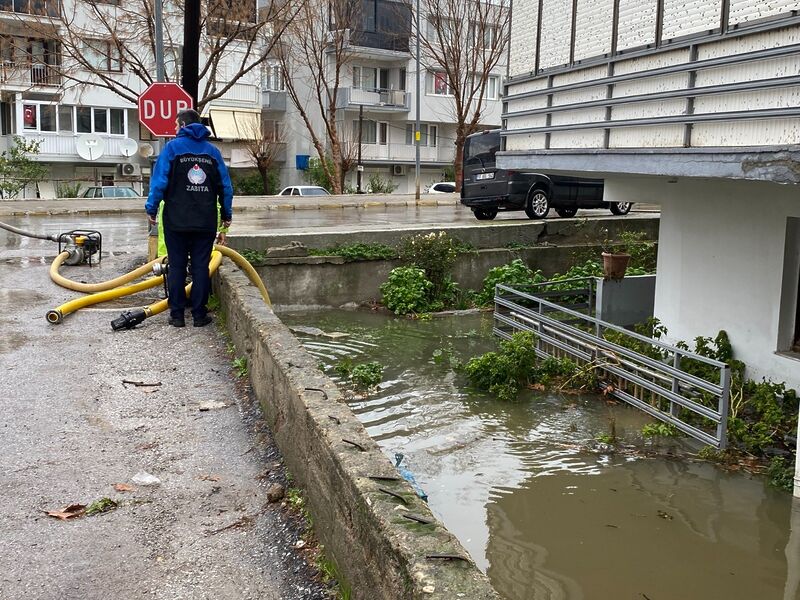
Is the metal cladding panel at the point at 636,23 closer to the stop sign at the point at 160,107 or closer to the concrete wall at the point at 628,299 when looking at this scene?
the concrete wall at the point at 628,299

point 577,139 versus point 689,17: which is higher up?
point 689,17

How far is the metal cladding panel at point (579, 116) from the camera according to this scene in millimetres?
10305

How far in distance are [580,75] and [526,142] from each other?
1.61m

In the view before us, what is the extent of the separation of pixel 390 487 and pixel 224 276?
600 cm

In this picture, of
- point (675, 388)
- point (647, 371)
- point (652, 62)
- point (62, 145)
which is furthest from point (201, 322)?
point (62, 145)

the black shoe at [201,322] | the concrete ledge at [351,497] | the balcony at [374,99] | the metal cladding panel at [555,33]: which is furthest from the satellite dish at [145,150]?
the concrete ledge at [351,497]

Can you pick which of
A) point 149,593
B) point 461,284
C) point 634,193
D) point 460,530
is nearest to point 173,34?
point 461,284

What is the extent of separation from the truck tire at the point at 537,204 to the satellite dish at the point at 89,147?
27.1m

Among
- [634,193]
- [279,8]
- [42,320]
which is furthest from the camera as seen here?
[279,8]

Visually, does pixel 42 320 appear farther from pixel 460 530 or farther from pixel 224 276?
pixel 460 530

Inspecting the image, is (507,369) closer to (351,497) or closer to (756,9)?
(756,9)

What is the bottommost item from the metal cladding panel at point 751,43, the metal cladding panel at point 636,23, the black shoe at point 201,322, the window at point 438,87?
the black shoe at point 201,322

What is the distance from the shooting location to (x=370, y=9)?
148ft

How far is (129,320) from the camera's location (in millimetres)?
8797
